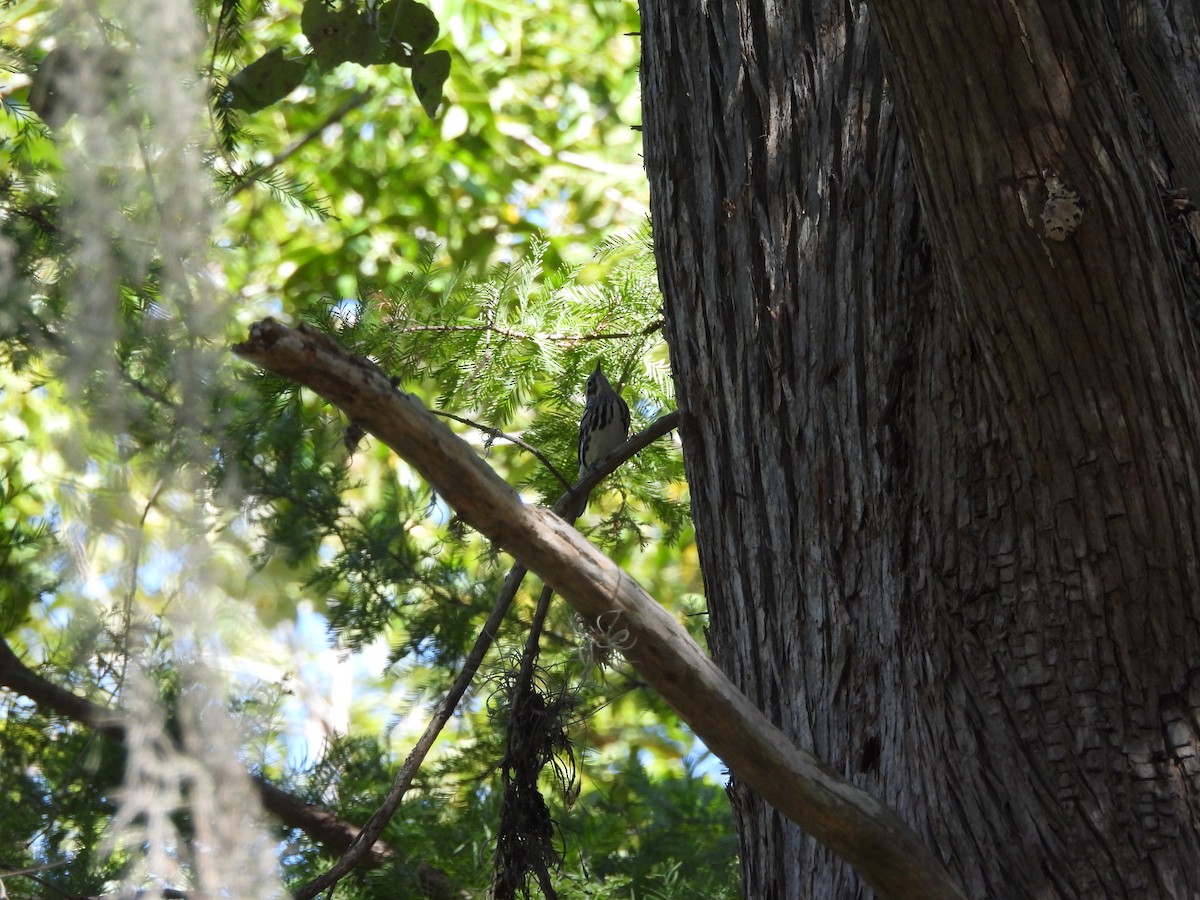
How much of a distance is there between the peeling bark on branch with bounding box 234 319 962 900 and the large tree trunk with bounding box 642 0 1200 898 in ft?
0.59

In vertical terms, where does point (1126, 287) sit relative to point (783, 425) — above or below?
below

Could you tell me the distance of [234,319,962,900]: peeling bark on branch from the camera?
40.4 inches

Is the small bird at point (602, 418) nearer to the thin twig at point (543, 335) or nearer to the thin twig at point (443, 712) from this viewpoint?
the thin twig at point (543, 335)

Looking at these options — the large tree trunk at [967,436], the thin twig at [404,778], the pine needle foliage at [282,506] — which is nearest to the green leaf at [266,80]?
the pine needle foliage at [282,506]

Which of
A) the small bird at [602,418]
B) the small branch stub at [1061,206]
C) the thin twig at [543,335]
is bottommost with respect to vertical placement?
the small branch stub at [1061,206]

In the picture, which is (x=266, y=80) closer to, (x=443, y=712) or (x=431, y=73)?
(x=431, y=73)

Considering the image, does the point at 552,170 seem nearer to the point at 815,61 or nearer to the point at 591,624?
the point at 815,61

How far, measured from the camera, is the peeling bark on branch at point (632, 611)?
103cm

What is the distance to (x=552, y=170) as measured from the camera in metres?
6.99

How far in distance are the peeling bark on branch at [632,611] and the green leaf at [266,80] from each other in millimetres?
1487

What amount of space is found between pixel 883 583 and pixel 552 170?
5777 mm

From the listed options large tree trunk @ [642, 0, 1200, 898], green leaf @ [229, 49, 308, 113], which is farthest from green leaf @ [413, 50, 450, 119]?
large tree trunk @ [642, 0, 1200, 898]

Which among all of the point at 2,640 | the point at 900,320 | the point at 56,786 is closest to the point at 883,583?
the point at 900,320

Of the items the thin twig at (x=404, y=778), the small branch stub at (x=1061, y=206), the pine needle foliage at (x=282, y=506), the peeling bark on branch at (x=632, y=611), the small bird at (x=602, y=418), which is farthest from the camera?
the small bird at (x=602, y=418)
